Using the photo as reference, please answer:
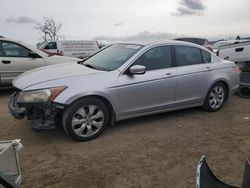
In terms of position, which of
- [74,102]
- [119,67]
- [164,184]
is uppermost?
[119,67]

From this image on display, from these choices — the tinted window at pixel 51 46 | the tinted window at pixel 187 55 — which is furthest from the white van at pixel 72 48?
the tinted window at pixel 187 55

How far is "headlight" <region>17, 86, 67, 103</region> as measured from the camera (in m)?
4.60

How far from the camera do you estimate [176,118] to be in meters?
6.16

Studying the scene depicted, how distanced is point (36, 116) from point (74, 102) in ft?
1.97

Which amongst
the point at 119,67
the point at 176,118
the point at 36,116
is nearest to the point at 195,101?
the point at 176,118

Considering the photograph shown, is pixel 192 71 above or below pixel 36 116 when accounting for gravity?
above

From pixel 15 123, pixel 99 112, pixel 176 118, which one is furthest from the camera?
pixel 176 118

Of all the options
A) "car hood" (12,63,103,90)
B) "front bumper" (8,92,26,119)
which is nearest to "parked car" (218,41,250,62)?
"car hood" (12,63,103,90)

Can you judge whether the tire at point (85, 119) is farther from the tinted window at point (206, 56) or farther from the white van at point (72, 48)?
the white van at point (72, 48)

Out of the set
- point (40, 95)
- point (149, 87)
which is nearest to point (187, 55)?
point (149, 87)

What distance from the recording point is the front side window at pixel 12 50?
8.18m

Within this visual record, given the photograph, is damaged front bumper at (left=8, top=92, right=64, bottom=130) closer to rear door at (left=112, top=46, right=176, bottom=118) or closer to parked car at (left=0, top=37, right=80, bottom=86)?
rear door at (left=112, top=46, right=176, bottom=118)

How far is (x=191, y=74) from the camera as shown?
19.9 ft

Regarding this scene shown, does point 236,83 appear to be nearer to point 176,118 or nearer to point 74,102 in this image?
point 176,118
